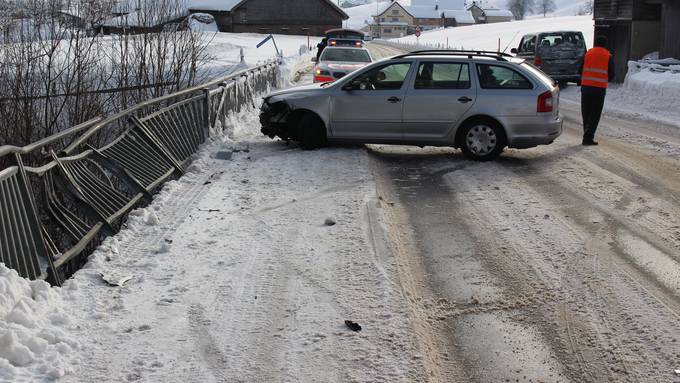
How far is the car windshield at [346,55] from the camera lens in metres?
25.7

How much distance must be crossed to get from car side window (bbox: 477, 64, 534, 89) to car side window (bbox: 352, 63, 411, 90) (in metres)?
1.17

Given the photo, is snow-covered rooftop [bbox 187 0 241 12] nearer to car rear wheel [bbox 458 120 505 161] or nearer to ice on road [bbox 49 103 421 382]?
car rear wheel [bbox 458 120 505 161]

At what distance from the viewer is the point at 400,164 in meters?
12.3

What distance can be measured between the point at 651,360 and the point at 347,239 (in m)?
3.34

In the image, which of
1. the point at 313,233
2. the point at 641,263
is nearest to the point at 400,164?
the point at 313,233

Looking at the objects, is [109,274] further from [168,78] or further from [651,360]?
[168,78]

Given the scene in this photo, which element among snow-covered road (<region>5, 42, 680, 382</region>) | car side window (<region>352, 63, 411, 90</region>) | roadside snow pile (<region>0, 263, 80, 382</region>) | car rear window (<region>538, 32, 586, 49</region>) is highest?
car rear window (<region>538, 32, 586, 49</region>)

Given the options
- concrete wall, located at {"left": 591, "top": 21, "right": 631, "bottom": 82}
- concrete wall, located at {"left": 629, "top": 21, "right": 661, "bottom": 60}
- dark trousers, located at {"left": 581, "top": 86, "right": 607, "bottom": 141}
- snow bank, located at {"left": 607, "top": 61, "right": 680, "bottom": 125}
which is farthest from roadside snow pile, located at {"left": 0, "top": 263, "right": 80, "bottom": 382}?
concrete wall, located at {"left": 629, "top": 21, "right": 661, "bottom": 60}

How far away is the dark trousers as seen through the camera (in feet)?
45.7

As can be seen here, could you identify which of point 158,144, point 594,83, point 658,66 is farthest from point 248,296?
point 658,66

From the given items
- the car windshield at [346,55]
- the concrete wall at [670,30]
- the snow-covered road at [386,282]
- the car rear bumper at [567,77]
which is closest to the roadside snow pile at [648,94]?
the car rear bumper at [567,77]

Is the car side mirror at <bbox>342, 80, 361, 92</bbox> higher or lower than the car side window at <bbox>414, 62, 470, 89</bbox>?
lower

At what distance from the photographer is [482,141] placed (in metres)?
12.5

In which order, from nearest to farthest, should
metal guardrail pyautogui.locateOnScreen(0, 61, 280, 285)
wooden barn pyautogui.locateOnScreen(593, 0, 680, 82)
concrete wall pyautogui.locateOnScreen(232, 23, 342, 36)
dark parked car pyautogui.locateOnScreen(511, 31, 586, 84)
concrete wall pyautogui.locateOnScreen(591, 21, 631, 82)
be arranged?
metal guardrail pyautogui.locateOnScreen(0, 61, 280, 285)
dark parked car pyautogui.locateOnScreen(511, 31, 586, 84)
wooden barn pyautogui.locateOnScreen(593, 0, 680, 82)
concrete wall pyautogui.locateOnScreen(591, 21, 631, 82)
concrete wall pyautogui.locateOnScreen(232, 23, 342, 36)
